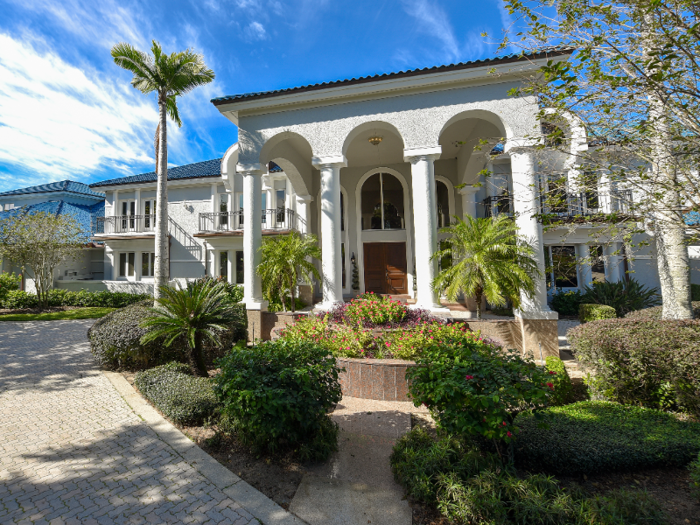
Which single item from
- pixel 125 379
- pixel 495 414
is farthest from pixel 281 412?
pixel 125 379

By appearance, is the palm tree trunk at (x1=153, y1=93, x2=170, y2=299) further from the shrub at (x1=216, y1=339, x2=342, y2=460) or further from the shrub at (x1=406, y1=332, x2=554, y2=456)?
the shrub at (x1=406, y1=332, x2=554, y2=456)

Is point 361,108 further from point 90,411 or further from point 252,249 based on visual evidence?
point 90,411

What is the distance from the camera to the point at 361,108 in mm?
9336

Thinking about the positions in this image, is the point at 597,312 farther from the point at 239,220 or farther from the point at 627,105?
the point at 239,220

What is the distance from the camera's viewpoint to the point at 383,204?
13.6 meters

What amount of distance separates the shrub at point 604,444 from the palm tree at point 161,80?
11.1 meters

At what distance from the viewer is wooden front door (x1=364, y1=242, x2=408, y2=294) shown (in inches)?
519

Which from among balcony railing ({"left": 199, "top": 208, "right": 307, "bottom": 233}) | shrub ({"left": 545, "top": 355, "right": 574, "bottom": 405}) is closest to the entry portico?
shrub ({"left": 545, "top": 355, "right": 574, "bottom": 405})

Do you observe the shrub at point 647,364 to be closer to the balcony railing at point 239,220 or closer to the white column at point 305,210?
the white column at point 305,210

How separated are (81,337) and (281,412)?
11.0 metres

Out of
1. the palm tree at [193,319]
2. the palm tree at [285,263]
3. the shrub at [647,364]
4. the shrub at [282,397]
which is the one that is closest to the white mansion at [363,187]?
the palm tree at [285,263]

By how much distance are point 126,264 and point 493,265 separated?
20.6 m

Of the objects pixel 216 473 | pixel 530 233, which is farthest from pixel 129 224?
pixel 530 233

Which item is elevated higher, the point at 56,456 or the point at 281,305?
the point at 281,305
